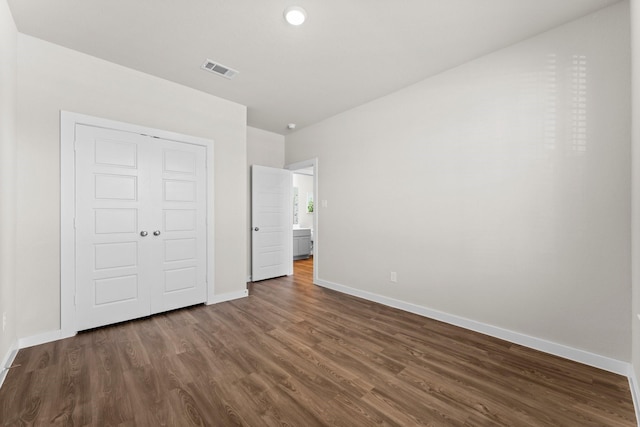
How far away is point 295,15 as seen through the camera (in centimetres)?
225

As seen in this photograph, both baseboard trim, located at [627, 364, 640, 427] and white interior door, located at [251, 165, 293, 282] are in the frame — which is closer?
baseboard trim, located at [627, 364, 640, 427]

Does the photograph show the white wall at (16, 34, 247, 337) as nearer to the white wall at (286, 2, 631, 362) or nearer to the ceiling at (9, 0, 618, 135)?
the ceiling at (9, 0, 618, 135)

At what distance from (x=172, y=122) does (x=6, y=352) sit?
8.80 ft

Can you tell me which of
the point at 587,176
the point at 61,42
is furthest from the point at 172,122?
the point at 587,176

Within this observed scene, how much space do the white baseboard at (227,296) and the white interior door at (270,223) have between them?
832 millimetres

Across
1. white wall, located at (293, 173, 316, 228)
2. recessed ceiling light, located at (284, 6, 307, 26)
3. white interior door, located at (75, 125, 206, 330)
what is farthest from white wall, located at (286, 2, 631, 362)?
white wall, located at (293, 173, 316, 228)

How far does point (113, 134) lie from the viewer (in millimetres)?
2994

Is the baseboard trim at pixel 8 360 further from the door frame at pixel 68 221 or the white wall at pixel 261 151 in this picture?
the white wall at pixel 261 151

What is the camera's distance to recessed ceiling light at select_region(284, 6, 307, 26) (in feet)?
7.21

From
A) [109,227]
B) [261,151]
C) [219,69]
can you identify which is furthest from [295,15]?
[261,151]

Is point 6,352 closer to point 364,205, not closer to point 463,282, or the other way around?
point 364,205

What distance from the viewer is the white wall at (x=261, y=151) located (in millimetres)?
5004

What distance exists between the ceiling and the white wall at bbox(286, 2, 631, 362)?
34 cm

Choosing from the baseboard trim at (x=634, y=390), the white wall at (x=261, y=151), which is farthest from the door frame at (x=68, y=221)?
the baseboard trim at (x=634, y=390)
